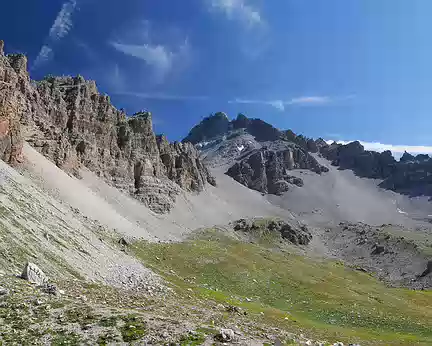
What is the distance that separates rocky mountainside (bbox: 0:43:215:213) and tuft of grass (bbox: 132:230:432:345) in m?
43.7

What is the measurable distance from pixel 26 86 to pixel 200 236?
73.0 m

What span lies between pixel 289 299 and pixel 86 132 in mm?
92519

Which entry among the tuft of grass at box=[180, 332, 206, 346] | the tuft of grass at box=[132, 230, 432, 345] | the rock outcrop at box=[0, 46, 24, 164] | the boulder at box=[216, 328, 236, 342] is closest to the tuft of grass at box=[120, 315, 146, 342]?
the tuft of grass at box=[180, 332, 206, 346]

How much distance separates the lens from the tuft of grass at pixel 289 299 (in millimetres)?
47562

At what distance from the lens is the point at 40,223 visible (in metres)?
44.3

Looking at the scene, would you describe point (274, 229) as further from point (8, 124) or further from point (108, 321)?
point (108, 321)

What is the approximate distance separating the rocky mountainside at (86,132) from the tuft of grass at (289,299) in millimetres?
43733

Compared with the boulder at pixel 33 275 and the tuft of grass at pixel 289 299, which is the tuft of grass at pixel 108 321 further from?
the tuft of grass at pixel 289 299

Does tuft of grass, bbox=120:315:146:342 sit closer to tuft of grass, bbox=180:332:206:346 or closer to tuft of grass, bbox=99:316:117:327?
tuft of grass, bbox=99:316:117:327

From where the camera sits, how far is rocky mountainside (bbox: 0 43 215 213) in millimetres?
104625

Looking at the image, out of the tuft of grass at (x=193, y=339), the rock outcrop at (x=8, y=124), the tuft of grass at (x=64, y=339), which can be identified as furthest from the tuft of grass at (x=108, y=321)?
the rock outcrop at (x=8, y=124)

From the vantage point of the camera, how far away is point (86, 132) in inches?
5202

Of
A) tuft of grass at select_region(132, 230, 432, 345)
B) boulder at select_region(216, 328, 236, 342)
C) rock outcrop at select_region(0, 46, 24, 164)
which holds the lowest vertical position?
tuft of grass at select_region(132, 230, 432, 345)

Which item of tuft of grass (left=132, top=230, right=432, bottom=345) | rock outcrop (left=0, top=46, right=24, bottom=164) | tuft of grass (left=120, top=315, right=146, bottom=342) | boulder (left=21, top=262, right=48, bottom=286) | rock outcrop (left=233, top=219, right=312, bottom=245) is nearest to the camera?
tuft of grass (left=120, top=315, right=146, bottom=342)
